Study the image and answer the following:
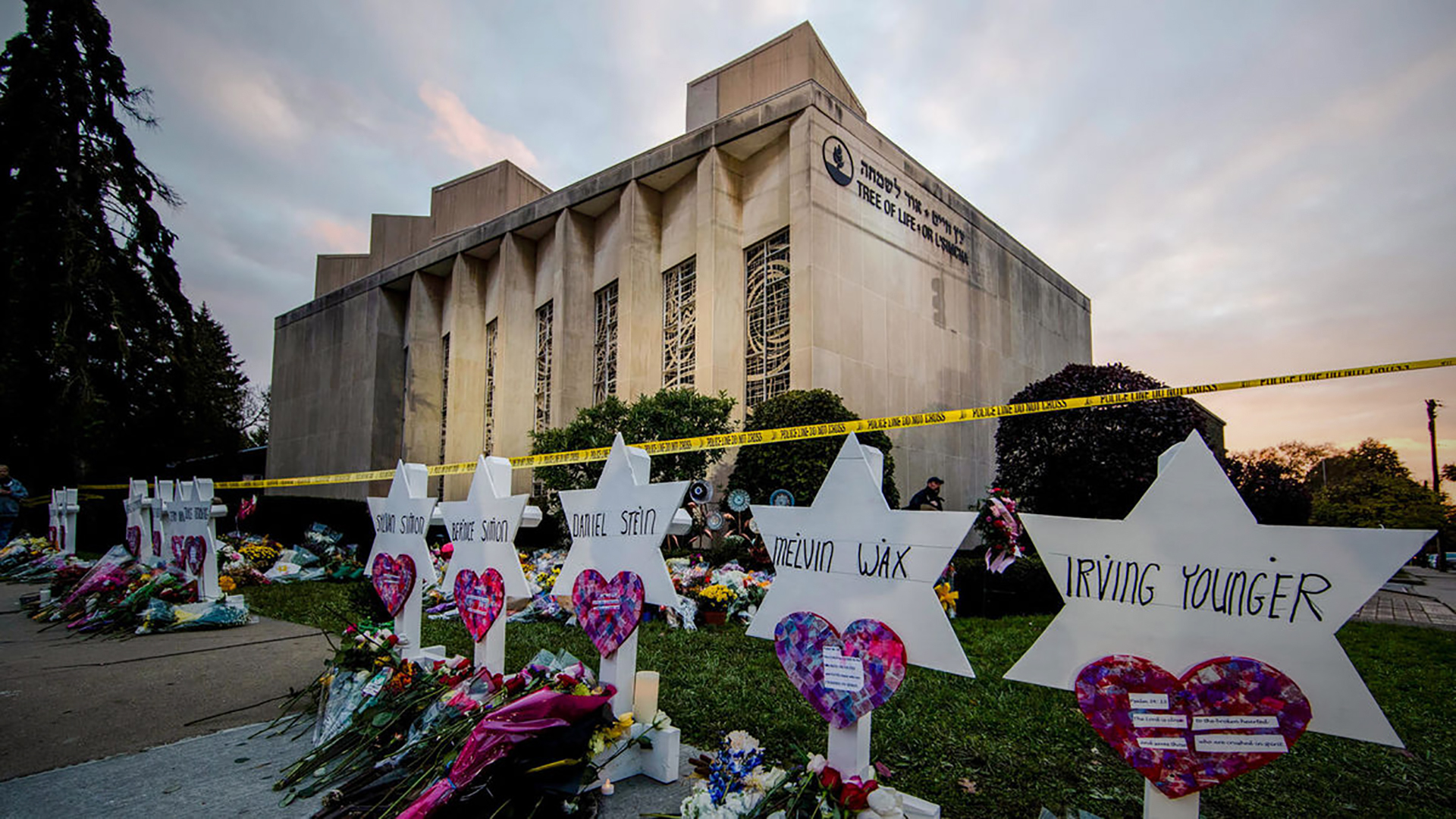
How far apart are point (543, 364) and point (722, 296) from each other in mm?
7383

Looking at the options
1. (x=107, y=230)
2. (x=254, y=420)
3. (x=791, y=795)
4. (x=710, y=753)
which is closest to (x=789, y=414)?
(x=710, y=753)

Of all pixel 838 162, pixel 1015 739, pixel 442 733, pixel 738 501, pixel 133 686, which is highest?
pixel 838 162

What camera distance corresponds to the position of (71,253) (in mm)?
13383

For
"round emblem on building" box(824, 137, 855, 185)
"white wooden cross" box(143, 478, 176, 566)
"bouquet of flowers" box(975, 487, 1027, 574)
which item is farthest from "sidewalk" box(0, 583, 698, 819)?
"round emblem on building" box(824, 137, 855, 185)

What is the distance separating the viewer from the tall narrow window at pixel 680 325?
15.1 m

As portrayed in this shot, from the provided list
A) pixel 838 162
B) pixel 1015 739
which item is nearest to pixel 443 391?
pixel 838 162

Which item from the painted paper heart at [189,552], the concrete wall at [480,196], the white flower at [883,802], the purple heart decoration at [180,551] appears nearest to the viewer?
the white flower at [883,802]

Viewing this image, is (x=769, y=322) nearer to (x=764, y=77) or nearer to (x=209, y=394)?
(x=764, y=77)

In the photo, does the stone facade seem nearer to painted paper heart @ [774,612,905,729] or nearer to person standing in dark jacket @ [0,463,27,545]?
person standing in dark jacket @ [0,463,27,545]

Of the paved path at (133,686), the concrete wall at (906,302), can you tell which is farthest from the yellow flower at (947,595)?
the concrete wall at (906,302)

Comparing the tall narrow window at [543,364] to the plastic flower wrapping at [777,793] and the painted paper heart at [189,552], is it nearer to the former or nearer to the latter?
the painted paper heart at [189,552]

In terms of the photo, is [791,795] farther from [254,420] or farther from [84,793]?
[254,420]

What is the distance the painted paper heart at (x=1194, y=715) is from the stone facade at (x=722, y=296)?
10.5 meters

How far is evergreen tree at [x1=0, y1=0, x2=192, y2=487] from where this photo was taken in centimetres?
1295
